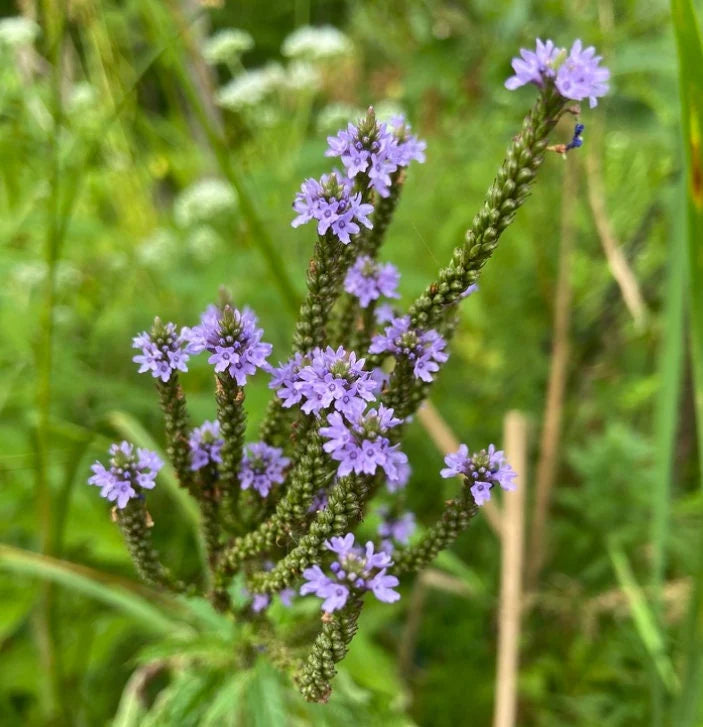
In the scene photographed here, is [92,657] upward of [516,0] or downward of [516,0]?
downward

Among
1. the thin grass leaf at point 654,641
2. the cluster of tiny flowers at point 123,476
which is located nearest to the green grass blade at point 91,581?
the cluster of tiny flowers at point 123,476

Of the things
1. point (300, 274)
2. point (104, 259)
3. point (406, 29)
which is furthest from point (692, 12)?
point (104, 259)

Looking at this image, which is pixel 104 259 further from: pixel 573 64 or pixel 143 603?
pixel 573 64

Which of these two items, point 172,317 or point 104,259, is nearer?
point 172,317

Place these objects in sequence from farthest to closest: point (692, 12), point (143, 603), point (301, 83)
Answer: point (301, 83) < point (143, 603) < point (692, 12)

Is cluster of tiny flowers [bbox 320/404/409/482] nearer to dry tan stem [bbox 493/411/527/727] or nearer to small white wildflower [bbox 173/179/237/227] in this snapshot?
dry tan stem [bbox 493/411/527/727]
